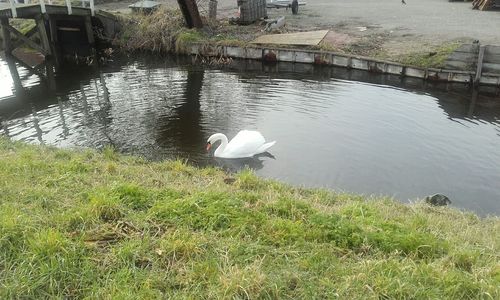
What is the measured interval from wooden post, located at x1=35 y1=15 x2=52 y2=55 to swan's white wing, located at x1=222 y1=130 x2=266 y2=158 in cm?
1589

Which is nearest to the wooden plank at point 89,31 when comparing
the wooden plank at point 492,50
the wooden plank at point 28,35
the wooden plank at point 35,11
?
the wooden plank at point 35,11

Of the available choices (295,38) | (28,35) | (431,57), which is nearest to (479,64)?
(431,57)

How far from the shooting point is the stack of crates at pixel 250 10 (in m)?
22.5

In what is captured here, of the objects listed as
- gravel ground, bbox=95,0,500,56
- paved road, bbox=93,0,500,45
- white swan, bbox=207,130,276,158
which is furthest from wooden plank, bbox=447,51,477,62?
white swan, bbox=207,130,276,158

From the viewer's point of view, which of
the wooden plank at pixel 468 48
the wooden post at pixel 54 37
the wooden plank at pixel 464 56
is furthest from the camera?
the wooden post at pixel 54 37

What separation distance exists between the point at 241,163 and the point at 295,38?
38.7 ft

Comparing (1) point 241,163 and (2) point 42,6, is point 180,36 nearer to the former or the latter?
(2) point 42,6

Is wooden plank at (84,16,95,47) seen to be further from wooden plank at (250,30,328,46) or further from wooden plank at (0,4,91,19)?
wooden plank at (250,30,328,46)

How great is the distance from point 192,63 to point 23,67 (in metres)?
8.10

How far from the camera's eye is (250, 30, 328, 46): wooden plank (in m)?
19.6

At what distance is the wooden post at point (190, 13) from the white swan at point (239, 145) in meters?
13.0

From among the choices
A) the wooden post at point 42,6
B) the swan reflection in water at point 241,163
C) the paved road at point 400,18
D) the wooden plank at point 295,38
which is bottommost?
A: the swan reflection in water at point 241,163

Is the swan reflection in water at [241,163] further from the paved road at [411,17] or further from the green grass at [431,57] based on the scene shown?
the paved road at [411,17]

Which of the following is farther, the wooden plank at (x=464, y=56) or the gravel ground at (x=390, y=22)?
the gravel ground at (x=390, y=22)
